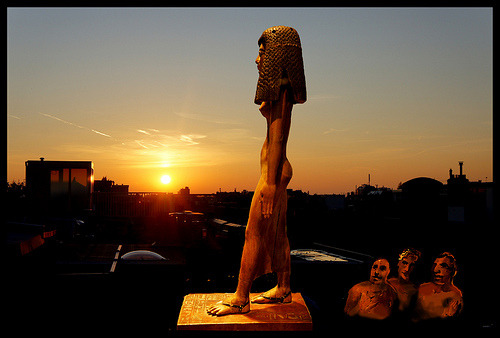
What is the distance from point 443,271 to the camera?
3.96m

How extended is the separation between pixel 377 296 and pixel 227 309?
57.8 inches

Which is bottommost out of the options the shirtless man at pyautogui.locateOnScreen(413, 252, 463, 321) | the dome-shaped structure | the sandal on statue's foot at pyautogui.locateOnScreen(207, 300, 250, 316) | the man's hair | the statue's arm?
the sandal on statue's foot at pyautogui.locateOnScreen(207, 300, 250, 316)

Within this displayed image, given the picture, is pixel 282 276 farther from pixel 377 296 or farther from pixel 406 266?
pixel 406 266

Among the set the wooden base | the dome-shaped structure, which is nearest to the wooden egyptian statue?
the wooden base

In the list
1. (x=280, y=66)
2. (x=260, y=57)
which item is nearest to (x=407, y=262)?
(x=280, y=66)

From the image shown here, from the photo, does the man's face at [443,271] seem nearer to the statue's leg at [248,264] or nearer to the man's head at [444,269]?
the man's head at [444,269]

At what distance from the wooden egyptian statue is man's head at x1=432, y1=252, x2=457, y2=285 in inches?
63.6

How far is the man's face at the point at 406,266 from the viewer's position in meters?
4.17

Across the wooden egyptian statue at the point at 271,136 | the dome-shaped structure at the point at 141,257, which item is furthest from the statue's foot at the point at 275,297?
the dome-shaped structure at the point at 141,257

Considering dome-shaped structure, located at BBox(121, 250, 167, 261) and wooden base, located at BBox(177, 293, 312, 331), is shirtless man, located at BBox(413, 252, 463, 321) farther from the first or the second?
dome-shaped structure, located at BBox(121, 250, 167, 261)

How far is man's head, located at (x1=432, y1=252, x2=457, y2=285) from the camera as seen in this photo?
395 cm

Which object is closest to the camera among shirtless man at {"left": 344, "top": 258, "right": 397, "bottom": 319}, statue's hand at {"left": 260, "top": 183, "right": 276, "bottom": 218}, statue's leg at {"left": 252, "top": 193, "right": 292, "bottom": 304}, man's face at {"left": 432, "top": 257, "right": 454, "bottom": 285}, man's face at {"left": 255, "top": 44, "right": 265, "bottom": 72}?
man's face at {"left": 432, "top": 257, "right": 454, "bottom": 285}

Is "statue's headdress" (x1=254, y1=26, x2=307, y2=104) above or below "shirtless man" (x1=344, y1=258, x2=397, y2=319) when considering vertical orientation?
above

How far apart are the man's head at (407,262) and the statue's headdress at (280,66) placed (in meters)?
1.83
